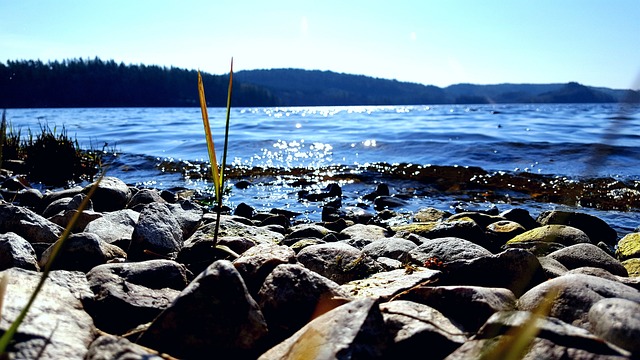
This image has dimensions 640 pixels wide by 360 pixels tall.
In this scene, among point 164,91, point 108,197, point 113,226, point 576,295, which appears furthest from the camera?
point 164,91

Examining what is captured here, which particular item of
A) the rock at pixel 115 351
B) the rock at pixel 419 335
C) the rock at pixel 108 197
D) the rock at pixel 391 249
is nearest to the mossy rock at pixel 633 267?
the rock at pixel 391 249

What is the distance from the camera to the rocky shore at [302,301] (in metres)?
1.59

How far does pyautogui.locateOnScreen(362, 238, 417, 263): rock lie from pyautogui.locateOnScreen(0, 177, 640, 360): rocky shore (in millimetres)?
19

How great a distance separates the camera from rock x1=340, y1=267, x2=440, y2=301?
A: 7.77 ft

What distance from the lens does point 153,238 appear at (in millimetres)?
3246

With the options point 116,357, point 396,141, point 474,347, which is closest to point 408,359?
point 474,347

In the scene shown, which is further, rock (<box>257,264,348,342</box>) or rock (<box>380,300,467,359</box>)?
rock (<box>257,264,348,342</box>)

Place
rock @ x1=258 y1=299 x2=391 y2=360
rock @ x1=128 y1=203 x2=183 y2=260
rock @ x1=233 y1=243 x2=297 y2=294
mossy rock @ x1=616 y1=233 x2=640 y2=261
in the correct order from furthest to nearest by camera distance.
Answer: mossy rock @ x1=616 y1=233 x2=640 y2=261 < rock @ x1=128 y1=203 x2=183 y2=260 < rock @ x1=233 y1=243 x2=297 y2=294 < rock @ x1=258 y1=299 x2=391 y2=360

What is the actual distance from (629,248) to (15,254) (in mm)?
4873

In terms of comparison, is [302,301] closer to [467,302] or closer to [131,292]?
[467,302]

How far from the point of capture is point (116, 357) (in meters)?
1.48

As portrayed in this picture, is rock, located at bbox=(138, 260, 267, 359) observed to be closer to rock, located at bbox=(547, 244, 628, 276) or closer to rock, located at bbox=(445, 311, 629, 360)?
rock, located at bbox=(445, 311, 629, 360)

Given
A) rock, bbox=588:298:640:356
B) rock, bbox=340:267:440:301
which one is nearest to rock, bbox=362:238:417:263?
rock, bbox=340:267:440:301

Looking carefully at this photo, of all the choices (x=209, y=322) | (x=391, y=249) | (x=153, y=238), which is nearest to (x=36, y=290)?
(x=209, y=322)
